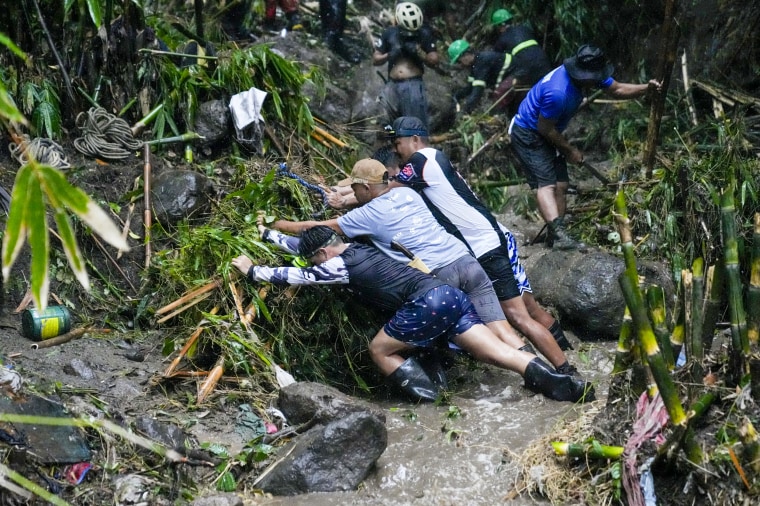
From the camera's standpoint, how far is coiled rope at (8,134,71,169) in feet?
22.1

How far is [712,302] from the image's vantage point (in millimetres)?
4211

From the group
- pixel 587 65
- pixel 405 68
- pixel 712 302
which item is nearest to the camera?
pixel 712 302

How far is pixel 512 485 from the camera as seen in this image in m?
4.74

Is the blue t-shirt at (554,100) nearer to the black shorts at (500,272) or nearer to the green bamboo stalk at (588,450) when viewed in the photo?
the black shorts at (500,272)

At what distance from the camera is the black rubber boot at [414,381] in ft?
19.4

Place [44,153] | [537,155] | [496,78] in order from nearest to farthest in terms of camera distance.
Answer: [44,153] → [537,155] → [496,78]

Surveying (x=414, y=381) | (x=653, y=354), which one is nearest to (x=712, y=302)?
(x=653, y=354)

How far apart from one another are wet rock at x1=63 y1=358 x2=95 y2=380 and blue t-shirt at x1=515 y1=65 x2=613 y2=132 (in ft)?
14.7

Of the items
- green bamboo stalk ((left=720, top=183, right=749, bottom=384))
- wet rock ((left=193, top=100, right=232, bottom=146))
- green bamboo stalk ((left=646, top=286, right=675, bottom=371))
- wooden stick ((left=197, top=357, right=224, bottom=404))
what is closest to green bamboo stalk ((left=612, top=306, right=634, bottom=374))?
green bamboo stalk ((left=646, top=286, right=675, bottom=371))

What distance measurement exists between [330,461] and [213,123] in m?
4.01

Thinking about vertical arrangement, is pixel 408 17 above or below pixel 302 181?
above

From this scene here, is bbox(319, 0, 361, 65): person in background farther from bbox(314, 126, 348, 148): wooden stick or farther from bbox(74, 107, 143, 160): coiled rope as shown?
bbox(74, 107, 143, 160): coiled rope

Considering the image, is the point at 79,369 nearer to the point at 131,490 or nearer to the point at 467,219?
the point at 131,490

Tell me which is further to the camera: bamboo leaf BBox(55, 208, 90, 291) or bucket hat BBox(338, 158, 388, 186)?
bucket hat BBox(338, 158, 388, 186)
